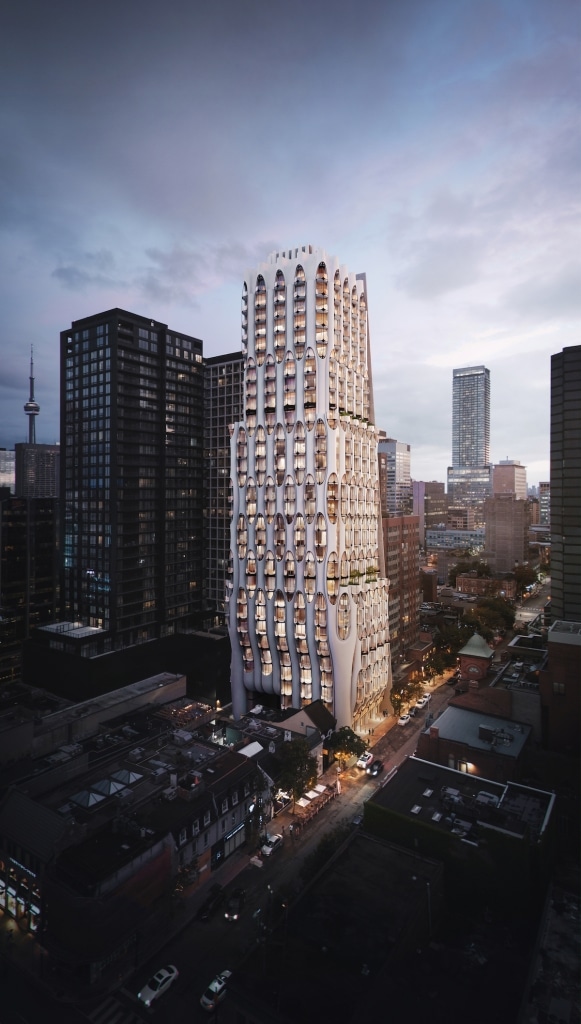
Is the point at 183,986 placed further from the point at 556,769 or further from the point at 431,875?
the point at 556,769

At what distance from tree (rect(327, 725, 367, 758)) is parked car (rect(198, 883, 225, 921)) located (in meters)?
26.4

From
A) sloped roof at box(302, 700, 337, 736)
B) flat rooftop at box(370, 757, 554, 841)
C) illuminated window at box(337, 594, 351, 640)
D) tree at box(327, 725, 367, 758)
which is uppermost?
illuminated window at box(337, 594, 351, 640)

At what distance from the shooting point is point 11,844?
152 ft

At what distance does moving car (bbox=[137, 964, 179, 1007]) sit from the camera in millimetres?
37969

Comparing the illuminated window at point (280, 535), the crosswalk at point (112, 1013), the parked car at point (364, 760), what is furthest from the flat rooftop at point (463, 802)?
the illuminated window at point (280, 535)

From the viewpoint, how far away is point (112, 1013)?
37375 mm

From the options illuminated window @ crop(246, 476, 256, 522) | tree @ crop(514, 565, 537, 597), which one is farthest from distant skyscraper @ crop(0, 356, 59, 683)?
tree @ crop(514, 565, 537, 597)

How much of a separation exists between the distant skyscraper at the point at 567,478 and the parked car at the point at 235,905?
6527cm

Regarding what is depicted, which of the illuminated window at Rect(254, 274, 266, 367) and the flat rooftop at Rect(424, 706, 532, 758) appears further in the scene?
the illuminated window at Rect(254, 274, 266, 367)

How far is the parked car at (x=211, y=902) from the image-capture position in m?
46.0

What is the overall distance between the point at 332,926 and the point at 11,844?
92.2 ft

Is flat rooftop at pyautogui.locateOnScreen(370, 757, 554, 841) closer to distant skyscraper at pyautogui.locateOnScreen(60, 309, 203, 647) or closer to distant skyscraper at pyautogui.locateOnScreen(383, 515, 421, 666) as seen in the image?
distant skyscraper at pyautogui.locateOnScreen(383, 515, 421, 666)

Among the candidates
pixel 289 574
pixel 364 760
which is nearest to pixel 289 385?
pixel 289 574

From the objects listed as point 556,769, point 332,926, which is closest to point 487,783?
point 556,769
